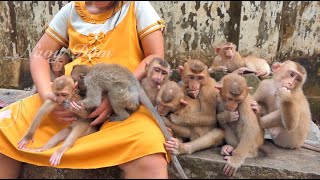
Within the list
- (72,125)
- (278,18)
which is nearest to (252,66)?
(278,18)

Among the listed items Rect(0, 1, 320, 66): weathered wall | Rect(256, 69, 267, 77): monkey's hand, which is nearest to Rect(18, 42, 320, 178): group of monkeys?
Rect(256, 69, 267, 77): monkey's hand

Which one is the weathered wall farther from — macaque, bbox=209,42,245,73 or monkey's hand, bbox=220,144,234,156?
monkey's hand, bbox=220,144,234,156

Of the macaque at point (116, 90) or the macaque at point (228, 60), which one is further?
the macaque at point (228, 60)

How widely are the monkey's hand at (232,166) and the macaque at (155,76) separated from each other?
792 mm

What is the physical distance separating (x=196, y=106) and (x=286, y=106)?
0.71m

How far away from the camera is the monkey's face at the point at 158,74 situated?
3455 mm

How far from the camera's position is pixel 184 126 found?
3.45m

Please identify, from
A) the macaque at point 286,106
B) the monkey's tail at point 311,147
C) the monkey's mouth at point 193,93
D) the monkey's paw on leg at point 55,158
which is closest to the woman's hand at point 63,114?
the monkey's paw on leg at point 55,158

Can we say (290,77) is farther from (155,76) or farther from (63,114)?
(63,114)

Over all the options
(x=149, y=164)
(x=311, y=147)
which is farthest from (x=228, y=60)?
(x=149, y=164)

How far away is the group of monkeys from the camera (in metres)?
3.17

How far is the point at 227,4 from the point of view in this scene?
5984 millimetres

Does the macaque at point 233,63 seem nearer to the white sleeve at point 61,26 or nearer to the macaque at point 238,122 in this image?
the macaque at point 238,122

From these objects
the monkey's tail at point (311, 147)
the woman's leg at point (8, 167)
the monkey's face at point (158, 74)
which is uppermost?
the monkey's face at point (158, 74)
